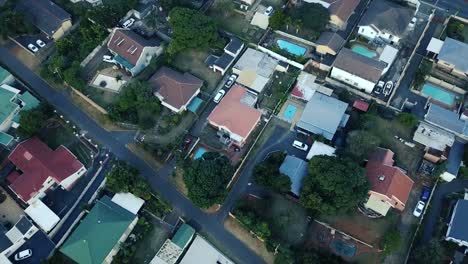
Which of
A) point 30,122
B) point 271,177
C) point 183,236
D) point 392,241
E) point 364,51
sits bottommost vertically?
point 183,236

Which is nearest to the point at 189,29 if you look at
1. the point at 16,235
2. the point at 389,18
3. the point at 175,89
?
the point at 175,89

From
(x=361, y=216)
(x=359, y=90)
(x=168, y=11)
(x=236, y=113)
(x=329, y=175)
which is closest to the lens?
(x=329, y=175)

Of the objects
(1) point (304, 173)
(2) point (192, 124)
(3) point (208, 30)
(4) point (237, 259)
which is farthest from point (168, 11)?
(4) point (237, 259)

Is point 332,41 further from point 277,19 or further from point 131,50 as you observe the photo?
point 131,50

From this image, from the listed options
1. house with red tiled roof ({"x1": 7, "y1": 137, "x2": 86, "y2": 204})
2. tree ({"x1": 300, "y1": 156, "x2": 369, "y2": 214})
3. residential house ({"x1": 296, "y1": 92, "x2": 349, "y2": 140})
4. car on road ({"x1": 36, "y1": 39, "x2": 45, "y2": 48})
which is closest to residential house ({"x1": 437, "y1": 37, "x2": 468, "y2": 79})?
residential house ({"x1": 296, "y1": 92, "x2": 349, "y2": 140})

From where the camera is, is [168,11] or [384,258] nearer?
[384,258]

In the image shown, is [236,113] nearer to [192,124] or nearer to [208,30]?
[192,124]

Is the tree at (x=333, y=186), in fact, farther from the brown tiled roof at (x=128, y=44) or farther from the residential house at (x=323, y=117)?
the brown tiled roof at (x=128, y=44)

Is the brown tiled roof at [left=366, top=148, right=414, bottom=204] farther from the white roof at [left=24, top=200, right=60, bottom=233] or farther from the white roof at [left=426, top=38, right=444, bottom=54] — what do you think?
the white roof at [left=24, top=200, right=60, bottom=233]
